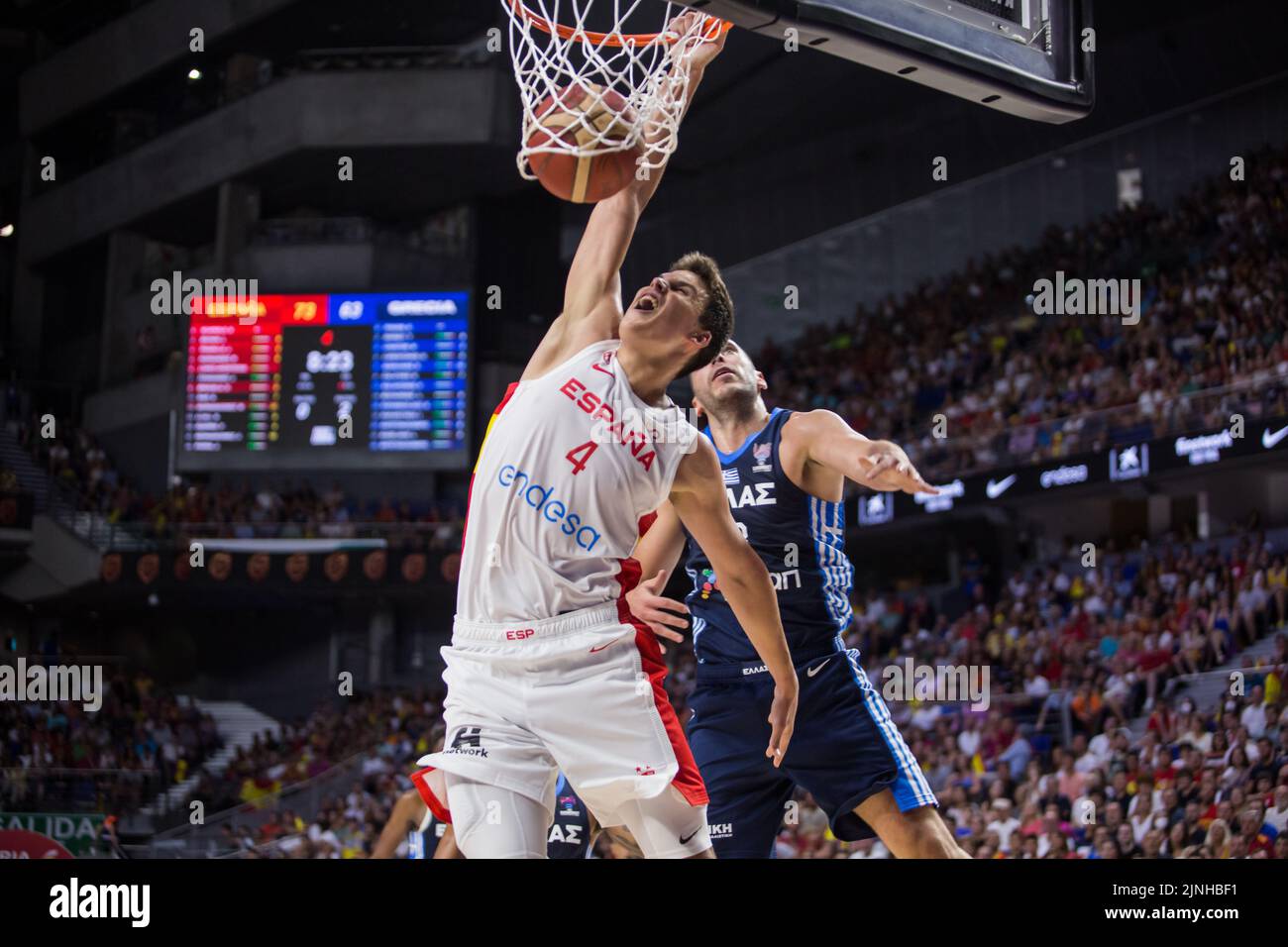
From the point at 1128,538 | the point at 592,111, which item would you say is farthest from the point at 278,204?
the point at 592,111

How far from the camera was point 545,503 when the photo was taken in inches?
146

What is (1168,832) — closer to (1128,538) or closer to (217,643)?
(1128,538)

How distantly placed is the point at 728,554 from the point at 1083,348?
12.3 meters

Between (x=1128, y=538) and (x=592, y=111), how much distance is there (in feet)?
41.3

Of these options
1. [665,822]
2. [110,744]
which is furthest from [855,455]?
[110,744]

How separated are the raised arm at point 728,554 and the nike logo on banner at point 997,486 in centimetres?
1129

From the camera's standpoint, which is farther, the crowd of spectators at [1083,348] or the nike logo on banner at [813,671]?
the crowd of spectators at [1083,348]

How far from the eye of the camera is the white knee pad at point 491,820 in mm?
3523

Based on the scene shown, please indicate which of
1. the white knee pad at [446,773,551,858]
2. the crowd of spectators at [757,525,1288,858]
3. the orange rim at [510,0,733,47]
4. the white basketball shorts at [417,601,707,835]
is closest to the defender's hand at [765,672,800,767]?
the white basketball shorts at [417,601,707,835]

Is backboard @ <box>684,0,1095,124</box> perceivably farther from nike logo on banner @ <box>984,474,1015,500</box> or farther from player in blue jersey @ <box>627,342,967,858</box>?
nike logo on banner @ <box>984,474,1015,500</box>

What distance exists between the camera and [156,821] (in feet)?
53.0

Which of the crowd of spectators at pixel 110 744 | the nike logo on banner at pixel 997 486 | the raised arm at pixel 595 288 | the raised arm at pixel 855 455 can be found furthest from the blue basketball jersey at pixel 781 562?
the crowd of spectators at pixel 110 744

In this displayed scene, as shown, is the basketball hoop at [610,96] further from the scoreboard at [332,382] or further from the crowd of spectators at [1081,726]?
the scoreboard at [332,382]
